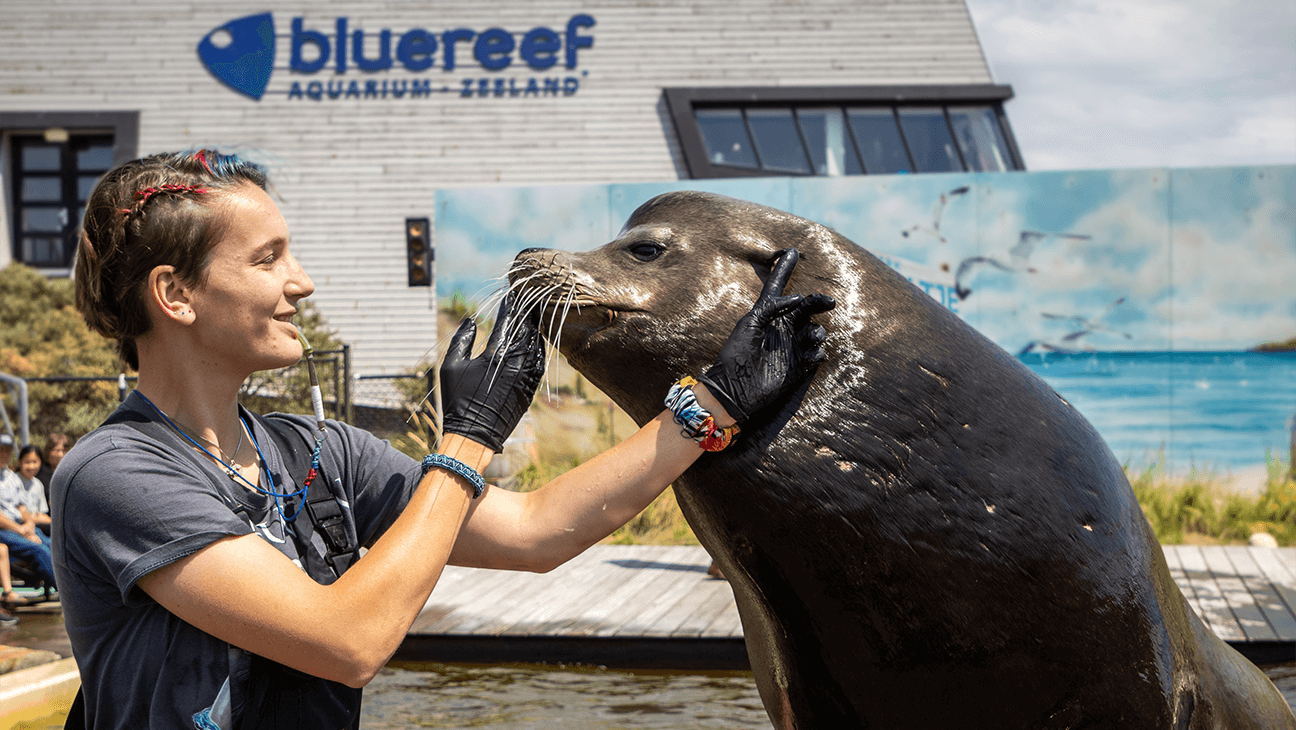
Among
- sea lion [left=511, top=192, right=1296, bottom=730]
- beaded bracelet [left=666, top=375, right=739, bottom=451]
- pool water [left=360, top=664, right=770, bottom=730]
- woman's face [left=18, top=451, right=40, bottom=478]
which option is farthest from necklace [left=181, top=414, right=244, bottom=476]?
woman's face [left=18, top=451, right=40, bottom=478]

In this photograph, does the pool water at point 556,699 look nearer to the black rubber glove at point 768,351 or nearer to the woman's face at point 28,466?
the black rubber glove at point 768,351

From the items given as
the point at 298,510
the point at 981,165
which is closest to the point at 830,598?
the point at 298,510

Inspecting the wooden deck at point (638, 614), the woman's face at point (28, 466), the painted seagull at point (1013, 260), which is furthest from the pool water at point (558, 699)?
the painted seagull at point (1013, 260)

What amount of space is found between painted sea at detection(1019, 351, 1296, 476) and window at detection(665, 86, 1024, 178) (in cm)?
736

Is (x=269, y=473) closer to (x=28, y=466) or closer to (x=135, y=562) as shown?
(x=135, y=562)

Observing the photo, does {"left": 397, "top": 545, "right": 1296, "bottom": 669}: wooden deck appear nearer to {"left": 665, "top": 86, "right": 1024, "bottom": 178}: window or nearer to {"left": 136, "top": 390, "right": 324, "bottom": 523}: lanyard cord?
{"left": 136, "top": 390, "right": 324, "bottom": 523}: lanyard cord

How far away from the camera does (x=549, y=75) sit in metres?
18.2

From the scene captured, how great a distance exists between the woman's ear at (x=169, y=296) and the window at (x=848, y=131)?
52.2 feet

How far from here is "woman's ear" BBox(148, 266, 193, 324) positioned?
1733 mm

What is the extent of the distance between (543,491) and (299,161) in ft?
57.2

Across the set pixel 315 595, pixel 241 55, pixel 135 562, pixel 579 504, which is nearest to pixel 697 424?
pixel 579 504

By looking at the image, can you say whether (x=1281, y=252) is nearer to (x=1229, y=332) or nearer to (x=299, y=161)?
(x=1229, y=332)

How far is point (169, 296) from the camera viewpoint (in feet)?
5.74

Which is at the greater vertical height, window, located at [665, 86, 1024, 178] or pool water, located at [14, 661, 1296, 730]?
window, located at [665, 86, 1024, 178]
